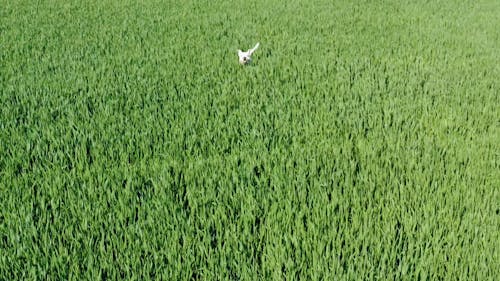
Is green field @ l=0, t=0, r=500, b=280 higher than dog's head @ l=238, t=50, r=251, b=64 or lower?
lower

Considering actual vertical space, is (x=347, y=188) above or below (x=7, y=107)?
below

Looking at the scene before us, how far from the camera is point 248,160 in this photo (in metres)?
2.79

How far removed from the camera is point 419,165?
2.77 m

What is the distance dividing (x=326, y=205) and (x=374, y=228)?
0.80 ft

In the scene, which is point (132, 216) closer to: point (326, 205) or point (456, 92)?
point (326, 205)

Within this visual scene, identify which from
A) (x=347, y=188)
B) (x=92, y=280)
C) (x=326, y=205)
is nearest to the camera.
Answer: (x=92, y=280)

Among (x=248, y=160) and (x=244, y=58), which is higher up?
(x=244, y=58)

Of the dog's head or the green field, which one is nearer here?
the green field

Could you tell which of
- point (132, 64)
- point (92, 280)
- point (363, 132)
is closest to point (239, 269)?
point (92, 280)

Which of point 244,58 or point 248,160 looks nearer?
point 248,160

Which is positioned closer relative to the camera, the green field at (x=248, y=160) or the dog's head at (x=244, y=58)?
the green field at (x=248, y=160)

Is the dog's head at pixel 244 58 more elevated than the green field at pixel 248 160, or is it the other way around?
the dog's head at pixel 244 58

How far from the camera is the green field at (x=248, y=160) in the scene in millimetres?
1990

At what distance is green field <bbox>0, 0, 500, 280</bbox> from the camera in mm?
1990
